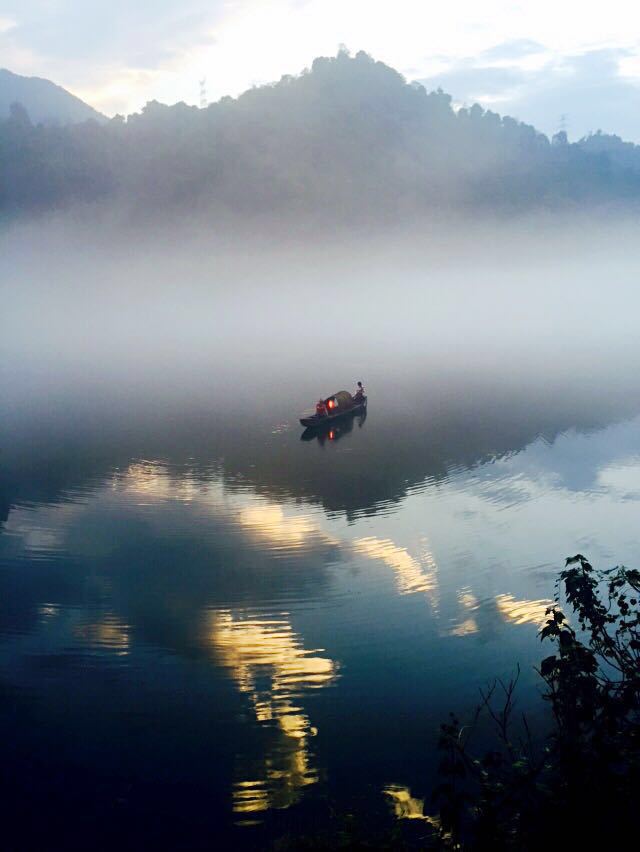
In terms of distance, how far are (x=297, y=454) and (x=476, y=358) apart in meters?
82.4

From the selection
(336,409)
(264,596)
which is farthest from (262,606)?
(336,409)

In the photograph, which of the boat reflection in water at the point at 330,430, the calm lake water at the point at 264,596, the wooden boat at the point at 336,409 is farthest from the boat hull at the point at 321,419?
the calm lake water at the point at 264,596

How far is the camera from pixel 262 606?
88.4ft

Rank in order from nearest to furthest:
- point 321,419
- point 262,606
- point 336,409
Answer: point 262,606
point 321,419
point 336,409

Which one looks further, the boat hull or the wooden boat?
the wooden boat

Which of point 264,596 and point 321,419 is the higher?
point 321,419

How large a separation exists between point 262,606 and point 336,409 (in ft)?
123

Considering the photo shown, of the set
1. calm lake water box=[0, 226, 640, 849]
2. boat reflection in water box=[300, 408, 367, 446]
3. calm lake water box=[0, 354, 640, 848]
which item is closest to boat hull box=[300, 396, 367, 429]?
boat reflection in water box=[300, 408, 367, 446]

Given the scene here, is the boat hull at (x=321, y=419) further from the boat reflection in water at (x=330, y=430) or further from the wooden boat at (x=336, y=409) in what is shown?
the boat reflection in water at (x=330, y=430)

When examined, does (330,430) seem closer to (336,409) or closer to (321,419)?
(321,419)

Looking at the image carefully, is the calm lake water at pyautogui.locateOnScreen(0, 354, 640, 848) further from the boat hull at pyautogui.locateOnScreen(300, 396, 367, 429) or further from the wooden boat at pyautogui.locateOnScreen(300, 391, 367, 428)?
the wooden boat at pyautogui.locateOnScreen(300, 391, 367, 428)

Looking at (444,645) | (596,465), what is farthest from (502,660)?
(596,465)

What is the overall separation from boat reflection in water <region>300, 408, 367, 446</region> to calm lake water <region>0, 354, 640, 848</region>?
768 millimetres

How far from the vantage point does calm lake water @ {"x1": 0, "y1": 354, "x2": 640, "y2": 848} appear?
1700cm
